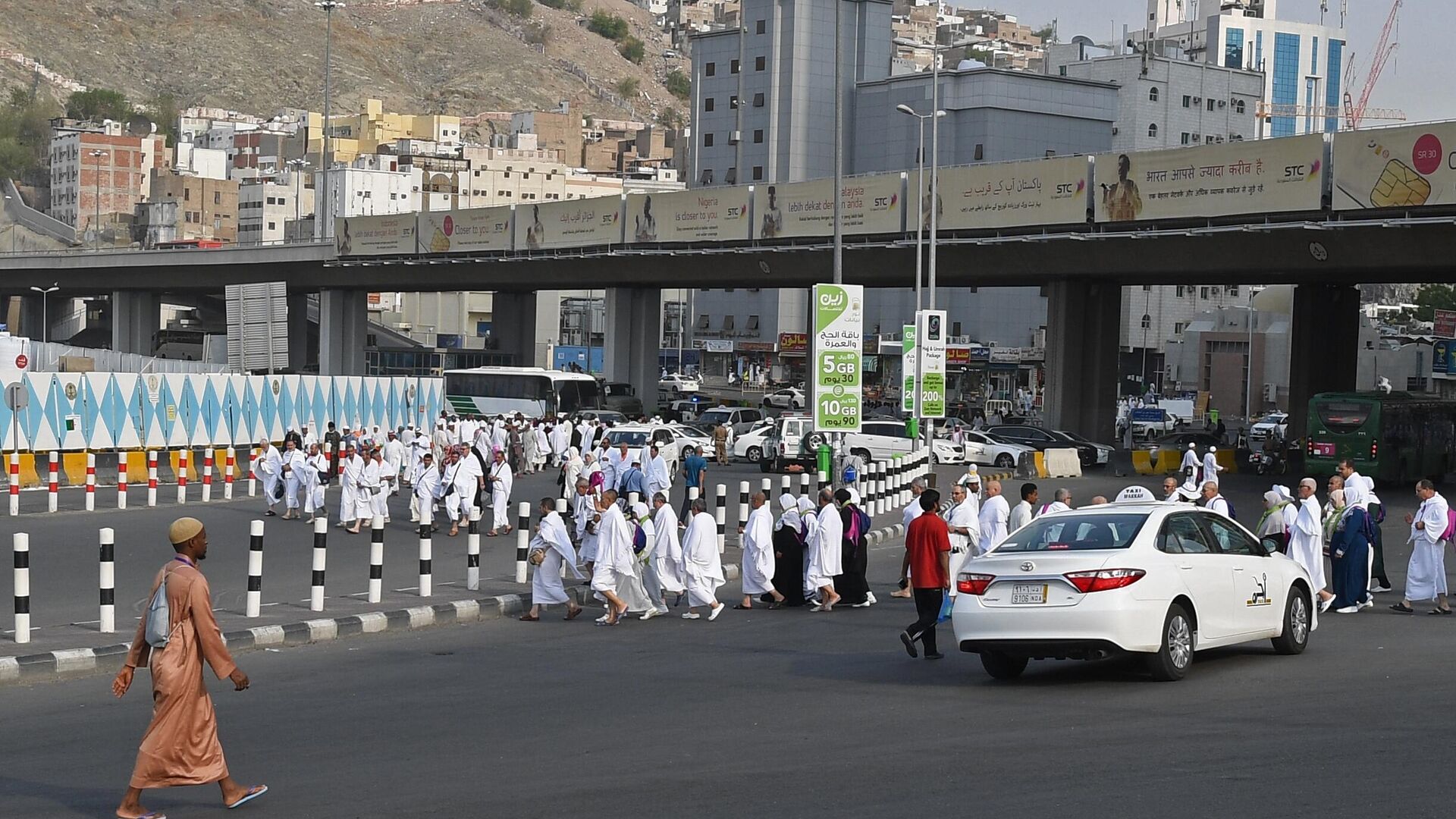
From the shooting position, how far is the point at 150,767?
318 inches

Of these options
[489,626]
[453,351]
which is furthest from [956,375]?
[489,626]

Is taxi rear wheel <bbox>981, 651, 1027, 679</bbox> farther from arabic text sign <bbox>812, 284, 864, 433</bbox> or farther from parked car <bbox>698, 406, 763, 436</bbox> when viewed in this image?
parked car <bbox>698, 406, 763, 436</bbox>

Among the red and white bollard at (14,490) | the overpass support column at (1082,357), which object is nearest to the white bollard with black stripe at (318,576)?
the red and white bollard at (14,490)

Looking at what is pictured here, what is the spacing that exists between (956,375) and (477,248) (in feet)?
139

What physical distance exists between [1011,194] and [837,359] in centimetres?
2458

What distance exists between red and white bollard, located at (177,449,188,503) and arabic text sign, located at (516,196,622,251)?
26.8 meters

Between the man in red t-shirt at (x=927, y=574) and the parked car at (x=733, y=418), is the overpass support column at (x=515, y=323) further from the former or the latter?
the man in red t-shirt at (x=927, y=574)

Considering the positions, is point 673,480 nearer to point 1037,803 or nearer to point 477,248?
point 477,248

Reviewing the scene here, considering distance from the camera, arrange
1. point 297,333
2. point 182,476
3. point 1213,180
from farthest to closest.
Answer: point 297,333, point 1213,180, point 182,476

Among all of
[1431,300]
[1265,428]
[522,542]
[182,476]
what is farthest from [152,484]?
[1431,300]

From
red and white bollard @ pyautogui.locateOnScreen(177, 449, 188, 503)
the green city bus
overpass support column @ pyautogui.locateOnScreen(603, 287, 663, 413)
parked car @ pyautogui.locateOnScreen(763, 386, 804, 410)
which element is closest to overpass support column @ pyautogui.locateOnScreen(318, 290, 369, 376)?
overpass support column @ pyautogui.locateOnScreen(603, 287, 663, 413)

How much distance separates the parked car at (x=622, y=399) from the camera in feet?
206

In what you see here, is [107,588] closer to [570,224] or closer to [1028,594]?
[1028,594]

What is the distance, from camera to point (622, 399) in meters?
→ 64.1
